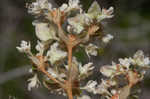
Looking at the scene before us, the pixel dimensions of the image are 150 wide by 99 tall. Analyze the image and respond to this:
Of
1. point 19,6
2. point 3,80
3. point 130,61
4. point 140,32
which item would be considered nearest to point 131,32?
point 140,32

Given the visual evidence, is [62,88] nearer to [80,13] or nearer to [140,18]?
[80,13]

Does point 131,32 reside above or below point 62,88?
above

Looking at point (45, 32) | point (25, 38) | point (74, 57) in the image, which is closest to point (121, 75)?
point (74, 57)

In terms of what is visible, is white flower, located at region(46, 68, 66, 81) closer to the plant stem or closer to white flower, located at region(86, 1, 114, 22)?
the plant stem

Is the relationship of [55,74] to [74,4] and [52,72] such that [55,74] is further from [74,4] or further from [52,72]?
[74,4]

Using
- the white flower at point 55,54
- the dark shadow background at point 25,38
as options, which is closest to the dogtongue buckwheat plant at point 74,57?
the white flower at point 55,54

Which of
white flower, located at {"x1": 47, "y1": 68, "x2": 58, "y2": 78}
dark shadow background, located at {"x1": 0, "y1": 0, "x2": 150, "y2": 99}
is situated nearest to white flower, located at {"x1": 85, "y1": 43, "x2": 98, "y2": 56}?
white flower, located at {"x1": 47, "y1": 68, "x2": 58, "y2": 78}

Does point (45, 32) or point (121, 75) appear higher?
point (45, 32)
